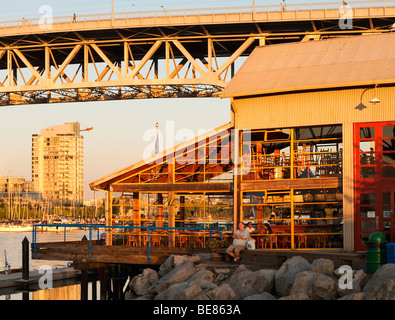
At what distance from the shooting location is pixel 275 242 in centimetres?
2956

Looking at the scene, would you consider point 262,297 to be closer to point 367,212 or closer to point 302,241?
point 367,212

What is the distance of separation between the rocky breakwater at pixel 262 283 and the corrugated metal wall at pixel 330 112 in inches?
251

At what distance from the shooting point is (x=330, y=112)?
1127 inches

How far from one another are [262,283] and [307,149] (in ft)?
38.9

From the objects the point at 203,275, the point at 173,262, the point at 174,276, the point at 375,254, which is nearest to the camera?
the point at 375,254

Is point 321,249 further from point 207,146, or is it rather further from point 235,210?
point 207,146

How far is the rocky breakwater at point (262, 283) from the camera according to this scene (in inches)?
771

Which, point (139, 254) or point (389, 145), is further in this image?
point (389, 145)

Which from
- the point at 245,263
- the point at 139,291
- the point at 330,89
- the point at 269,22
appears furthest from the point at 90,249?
the point at 269,22

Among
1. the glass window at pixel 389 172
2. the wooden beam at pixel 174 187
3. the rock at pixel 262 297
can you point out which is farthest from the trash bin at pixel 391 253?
the wooden beam at pixel 174 187

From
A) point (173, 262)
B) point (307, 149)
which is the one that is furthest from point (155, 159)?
point (173, 262)

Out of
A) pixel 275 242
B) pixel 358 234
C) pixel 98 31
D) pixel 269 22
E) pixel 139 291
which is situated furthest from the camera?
pixel 98 31

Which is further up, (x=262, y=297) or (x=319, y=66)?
(x=319, y=66)

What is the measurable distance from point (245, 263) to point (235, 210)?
497 cm
